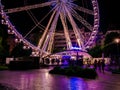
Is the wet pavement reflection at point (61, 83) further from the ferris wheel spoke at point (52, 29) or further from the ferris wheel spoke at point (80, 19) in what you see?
the ferris wheel spoke at point (80, 19)

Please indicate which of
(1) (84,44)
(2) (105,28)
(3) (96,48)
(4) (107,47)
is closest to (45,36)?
(1) (84,44)

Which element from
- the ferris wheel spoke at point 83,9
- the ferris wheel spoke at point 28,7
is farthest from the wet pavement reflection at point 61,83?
the ferris wheel spoke at point 83,9

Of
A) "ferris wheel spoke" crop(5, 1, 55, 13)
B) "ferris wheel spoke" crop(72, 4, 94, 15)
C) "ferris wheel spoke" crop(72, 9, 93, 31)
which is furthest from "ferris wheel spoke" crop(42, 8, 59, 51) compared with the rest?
"ferris wheel spoke" crop(72, 4, 94, 15)

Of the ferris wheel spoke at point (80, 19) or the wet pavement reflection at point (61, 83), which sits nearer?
the wet pavement reflection at point (61, 83)

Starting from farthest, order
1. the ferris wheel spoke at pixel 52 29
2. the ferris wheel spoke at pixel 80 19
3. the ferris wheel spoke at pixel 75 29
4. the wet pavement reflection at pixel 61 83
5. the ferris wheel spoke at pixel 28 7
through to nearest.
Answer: the ferris wheel spoke at pixel 80 19 < the ferris wheel spoke at pixel 75 29 < the ferris wheel spoke at pixel 52 29 < the ferris wheel spoke at pixel 28 7 < the wet pavement reflection at pixel 61 83

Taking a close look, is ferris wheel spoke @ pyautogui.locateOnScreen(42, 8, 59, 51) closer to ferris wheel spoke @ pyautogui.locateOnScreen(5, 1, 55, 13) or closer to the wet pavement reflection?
ferris wheel spoke @ pyautogui.locateOnScreen(5, 1, 55, 13)

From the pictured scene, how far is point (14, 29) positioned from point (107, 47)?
5121 centimetres

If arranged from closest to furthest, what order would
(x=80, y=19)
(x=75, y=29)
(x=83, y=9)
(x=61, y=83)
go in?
(x=61, y=83) < (x=83, y=9) < (x=80, y=19) < (x=75, y=29)

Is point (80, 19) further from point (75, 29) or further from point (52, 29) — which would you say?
point (52, 29)

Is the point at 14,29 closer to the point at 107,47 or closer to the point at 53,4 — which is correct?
the point at 53,4

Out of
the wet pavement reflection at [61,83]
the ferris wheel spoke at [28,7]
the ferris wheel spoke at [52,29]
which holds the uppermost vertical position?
the ferris wheel spoke at [28,7]

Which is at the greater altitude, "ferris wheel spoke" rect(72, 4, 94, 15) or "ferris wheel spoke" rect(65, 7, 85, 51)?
"ferris wheel spoke" rect(72, 4, 94, 15)

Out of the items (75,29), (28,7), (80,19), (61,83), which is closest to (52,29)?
(75,29)

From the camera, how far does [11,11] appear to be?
54.4m
